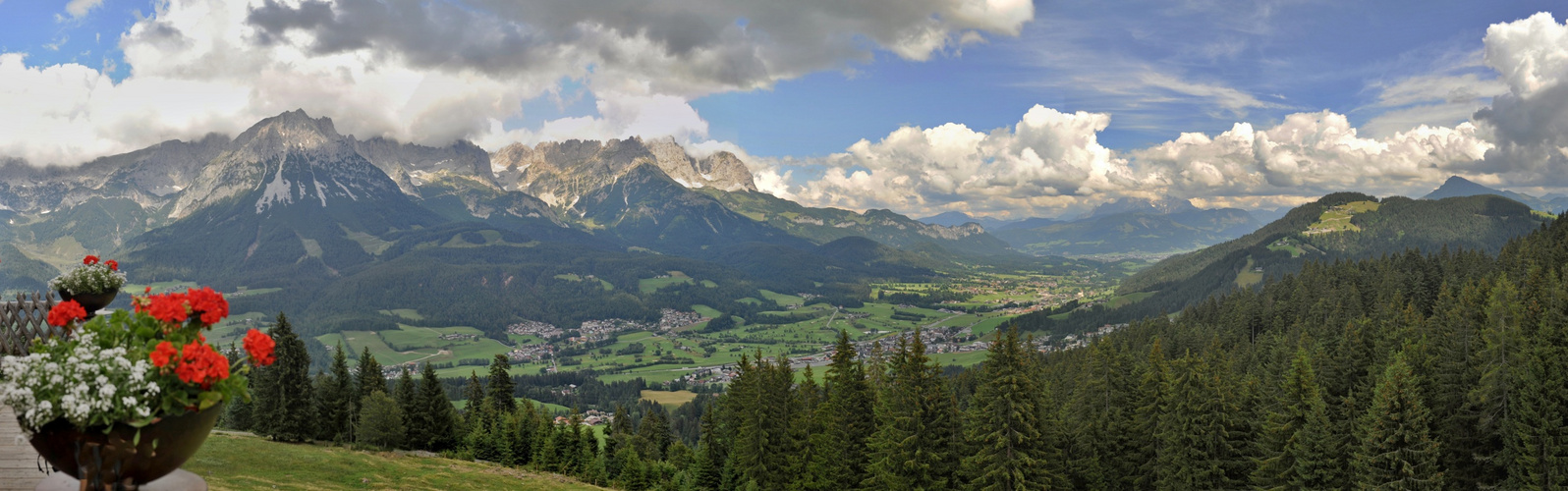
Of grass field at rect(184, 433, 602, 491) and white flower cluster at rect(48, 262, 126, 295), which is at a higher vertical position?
white flower cluster at rect(48, 262, 126, 295)

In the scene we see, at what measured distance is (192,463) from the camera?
1106 inches

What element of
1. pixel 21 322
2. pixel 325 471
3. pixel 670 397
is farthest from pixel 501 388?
pixel 670 397

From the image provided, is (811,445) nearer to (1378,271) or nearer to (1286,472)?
(1286,472)

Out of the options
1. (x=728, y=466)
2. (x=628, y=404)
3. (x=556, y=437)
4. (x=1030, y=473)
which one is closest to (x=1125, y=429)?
(x=1030, y=473)

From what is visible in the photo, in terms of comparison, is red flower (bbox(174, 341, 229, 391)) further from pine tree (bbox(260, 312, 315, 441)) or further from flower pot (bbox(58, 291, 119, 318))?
pine tree (bbox(260, 312, 315, 441))

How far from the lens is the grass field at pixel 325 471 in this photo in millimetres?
26406

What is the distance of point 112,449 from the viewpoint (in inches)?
235

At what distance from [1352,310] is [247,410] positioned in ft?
405

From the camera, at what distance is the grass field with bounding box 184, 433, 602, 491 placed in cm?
2641

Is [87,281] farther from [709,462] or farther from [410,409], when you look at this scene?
[410,409]

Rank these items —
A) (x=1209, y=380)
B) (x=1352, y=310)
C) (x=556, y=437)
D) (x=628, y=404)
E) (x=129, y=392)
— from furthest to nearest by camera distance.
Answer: (x=628, y=404)
(x=1352, y=310)
(x=556, y=437)
(x=1209, y=380)
(x=129, y=392)

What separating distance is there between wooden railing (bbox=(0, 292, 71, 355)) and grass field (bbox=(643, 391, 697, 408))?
418 feet

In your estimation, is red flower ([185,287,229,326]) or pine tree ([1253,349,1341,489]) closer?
red flower ([185,287,229,326])

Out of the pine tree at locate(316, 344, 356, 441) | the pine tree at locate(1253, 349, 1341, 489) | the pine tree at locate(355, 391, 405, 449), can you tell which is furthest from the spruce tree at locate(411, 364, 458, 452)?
the pine tree at locate(1253, 349, 1341, 489)
